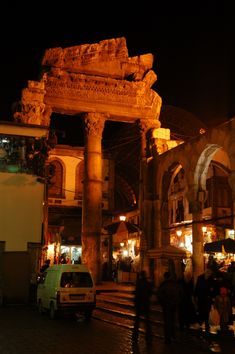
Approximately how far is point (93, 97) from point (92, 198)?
18.3 ft

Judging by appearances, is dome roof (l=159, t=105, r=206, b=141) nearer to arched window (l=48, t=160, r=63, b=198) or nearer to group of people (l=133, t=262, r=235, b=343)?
arched window (l=48, t=160, r=63, b=198)

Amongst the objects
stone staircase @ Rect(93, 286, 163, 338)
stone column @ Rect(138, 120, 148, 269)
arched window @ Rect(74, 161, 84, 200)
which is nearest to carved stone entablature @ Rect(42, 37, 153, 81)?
stone column @ Rect(138, 120, 148, 269)

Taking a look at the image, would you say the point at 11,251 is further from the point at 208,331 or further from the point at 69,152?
the point at 69,152

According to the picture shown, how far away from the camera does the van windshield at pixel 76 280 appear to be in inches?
608

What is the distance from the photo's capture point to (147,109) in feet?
86.8

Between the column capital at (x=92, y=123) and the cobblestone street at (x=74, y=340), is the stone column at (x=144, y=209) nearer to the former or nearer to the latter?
the column capital at (x=92, y=123)

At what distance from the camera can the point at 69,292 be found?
15242 mm

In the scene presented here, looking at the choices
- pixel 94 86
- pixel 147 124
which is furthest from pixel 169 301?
pixel 94 86

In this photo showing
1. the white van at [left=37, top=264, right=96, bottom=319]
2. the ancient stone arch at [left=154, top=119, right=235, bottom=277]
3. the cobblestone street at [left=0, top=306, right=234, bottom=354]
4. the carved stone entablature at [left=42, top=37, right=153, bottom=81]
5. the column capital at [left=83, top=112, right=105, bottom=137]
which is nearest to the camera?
the cobblestone street at [left=0, top=306, right=234, bottom=354]

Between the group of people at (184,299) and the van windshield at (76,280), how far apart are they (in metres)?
4.35

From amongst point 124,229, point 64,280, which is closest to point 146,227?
point 124,229

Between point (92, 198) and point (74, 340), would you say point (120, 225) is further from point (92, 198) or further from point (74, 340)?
point (74, 340)

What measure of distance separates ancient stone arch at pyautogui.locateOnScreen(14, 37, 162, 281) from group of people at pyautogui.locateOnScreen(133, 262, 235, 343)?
40.3 feet

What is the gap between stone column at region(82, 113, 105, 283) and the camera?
24094mm
